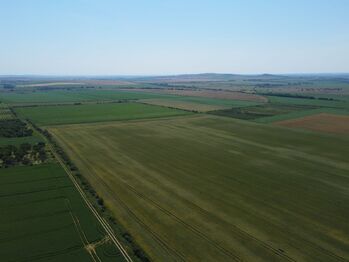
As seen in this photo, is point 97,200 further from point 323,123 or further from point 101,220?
point 323,123

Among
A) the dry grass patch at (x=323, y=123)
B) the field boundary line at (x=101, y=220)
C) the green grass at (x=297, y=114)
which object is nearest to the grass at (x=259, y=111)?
the green grass at (x=297, y=114)

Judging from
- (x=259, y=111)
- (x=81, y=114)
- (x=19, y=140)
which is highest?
(x=259, y=111)

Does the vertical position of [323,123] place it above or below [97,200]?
above

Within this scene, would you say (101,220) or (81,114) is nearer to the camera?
(101,220)

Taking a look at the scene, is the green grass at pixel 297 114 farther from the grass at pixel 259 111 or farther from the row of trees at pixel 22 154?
the row of trees at pixel 22 154

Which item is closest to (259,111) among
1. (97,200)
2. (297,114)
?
(297,114)

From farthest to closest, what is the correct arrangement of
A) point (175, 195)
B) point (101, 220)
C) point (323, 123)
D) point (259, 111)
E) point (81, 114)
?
1. point (259, 111)
2. point (81, 114)
3. point (323, 123)
4. point (175, 195)
5. point (101, 220)
